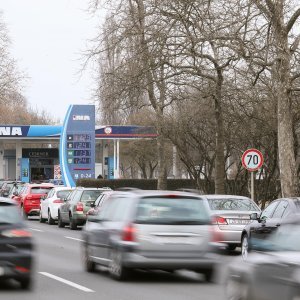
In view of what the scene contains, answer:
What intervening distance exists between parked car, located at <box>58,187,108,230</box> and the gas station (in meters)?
18.8

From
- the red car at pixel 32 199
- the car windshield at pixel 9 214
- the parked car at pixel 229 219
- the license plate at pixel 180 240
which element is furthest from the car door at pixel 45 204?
the car windshield at pixel 9 214

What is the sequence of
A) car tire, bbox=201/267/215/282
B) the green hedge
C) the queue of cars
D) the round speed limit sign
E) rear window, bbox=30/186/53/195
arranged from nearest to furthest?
the queue of cars → car tire, bbox=201/267/215/282 → the round speed limit sign → rear window, bbox=30/186/53/195 → the green hedge

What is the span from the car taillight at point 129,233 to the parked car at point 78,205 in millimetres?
17448

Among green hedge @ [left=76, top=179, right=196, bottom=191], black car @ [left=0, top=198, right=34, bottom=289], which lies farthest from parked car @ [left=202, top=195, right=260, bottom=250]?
green hedge @ [left=76, top=179, right=196, bottom=191]

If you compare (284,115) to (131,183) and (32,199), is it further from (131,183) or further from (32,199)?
(131,183)

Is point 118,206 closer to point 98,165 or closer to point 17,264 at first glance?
point 17,264

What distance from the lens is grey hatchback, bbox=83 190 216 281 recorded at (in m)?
14.7

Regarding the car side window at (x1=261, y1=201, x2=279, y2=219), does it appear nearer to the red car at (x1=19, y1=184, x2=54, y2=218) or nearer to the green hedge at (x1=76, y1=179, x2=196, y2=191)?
the red car at (x1=19, y1=184, x2=54, y2=218)

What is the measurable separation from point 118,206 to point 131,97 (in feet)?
56.1

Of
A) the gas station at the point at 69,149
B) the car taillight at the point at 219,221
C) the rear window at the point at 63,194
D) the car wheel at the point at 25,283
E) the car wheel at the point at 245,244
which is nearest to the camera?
the car wheel at the point at 25,283

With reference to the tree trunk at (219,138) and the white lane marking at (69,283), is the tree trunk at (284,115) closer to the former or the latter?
the tree trunk at (219,138)

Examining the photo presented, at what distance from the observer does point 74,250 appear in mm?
22766

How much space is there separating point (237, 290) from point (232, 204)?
12736mm

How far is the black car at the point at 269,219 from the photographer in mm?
18469
